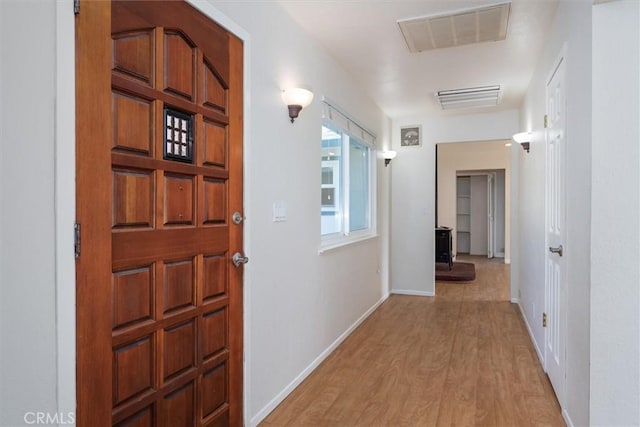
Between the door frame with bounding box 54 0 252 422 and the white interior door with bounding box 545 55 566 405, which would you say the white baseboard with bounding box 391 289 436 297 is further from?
the door frame with bounding box 54 0 252 422

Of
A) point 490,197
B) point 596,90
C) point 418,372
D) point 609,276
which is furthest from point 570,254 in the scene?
point 490,197

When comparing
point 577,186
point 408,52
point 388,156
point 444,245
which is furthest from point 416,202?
point 577,186

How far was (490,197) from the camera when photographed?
970 centimetres

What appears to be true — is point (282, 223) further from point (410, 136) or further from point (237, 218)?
point (410, 136)

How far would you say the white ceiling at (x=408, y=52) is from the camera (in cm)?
248

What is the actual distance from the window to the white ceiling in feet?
1.61

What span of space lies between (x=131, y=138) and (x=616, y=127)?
1.96 meters

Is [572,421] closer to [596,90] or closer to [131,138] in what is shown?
[596,90]

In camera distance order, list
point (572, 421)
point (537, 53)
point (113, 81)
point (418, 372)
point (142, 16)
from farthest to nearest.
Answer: point (537, 53), point (418, 372), point (572, 421), point (142, 16), point (113, 81)

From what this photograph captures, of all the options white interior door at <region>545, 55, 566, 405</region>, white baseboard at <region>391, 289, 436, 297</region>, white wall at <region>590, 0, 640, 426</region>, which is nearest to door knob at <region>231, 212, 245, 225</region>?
white wall at <region>590, 0, 640, 426</region>

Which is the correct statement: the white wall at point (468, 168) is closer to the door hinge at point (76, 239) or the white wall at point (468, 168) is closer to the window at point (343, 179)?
the window at point (343, 179)

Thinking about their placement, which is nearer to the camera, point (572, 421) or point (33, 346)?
point (33, 346)

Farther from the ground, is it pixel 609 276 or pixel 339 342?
pixel 609 276

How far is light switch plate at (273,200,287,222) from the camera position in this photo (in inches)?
94.3
